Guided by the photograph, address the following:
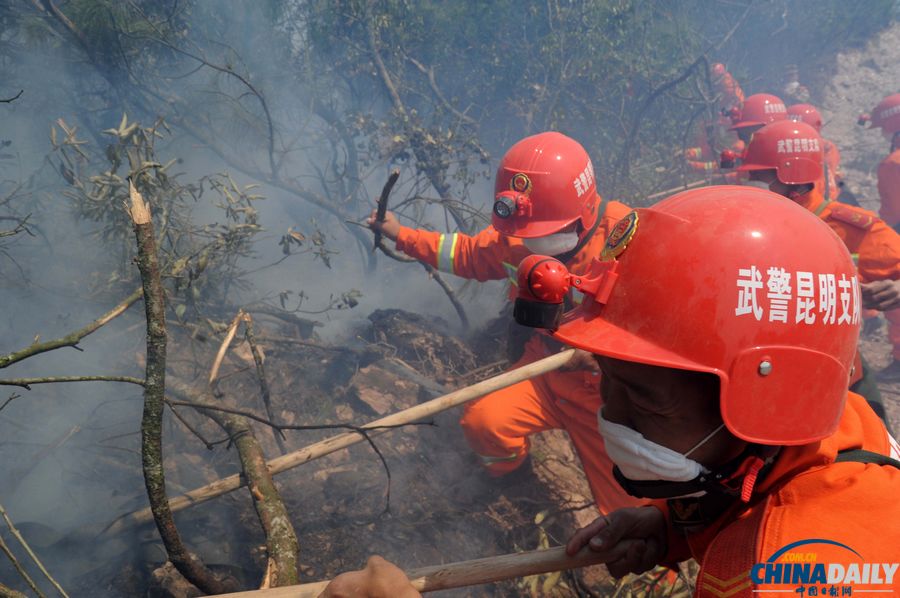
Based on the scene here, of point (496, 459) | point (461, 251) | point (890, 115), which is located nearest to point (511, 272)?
point (461, 251)

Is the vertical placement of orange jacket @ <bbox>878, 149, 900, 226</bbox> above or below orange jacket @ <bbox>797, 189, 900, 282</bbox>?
above

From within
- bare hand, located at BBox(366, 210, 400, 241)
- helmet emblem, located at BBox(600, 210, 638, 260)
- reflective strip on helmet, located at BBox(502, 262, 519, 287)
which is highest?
helmet emblem, located at BBox(600, 210, 638, 260)

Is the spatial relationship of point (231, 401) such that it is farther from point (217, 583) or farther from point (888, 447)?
point (888, 447)

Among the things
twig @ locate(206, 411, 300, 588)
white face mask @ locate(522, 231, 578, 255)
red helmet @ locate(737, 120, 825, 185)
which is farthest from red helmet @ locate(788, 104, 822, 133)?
twig @ locate(206, 411, 300, 588)

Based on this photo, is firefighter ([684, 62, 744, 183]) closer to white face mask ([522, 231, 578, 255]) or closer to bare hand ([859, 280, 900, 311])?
bare hand ([859, 280, 900, 311])

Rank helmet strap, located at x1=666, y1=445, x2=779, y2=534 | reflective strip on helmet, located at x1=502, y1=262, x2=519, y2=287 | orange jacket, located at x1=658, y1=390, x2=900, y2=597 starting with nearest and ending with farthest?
orange jacket, located at x1=658, y1=390, x2=900, y2=597, helmet strap, located at x1=666, y1=445, x2=779, y2=534, reflective strip on helmet, located at x1=502, y1=262, x2=519, y2=287

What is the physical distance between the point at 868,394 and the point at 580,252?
2047mm

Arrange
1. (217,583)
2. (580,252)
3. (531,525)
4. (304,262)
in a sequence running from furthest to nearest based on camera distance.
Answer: (304,262) < (580,252) < (531,525) < (217,583)

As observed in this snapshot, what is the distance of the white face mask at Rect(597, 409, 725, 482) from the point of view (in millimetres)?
1438

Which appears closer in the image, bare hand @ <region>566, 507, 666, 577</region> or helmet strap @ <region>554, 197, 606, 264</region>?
bare hand @ <region>566, 507, 666, 577</region>

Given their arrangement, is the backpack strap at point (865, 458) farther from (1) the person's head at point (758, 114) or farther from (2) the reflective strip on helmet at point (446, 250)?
(1) the person's head at point (758, 114)

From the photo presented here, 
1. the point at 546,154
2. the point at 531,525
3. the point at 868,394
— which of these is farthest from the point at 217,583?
the point at 868,394

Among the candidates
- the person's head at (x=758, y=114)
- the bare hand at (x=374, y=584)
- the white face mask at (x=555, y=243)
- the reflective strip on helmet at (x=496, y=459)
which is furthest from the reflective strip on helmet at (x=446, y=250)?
the person's head at (x=758, y=114)

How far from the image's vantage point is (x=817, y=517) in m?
1.20
